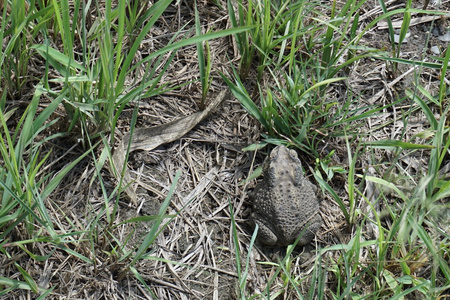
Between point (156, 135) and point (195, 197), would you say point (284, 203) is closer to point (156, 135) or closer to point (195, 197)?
point (195, 197)

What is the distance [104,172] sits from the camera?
11.4ft

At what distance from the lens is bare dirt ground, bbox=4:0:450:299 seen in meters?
3.20

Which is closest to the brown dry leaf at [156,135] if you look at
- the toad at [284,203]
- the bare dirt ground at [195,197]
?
the bare dirt ground at [195,197]

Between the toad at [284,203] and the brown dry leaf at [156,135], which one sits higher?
the brown dry leaf at [156,135]

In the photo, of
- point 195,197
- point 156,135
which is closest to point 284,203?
point 195,197

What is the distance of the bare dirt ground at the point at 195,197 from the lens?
320 cm

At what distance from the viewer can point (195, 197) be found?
11.6 feet

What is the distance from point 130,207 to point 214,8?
5.39 ft

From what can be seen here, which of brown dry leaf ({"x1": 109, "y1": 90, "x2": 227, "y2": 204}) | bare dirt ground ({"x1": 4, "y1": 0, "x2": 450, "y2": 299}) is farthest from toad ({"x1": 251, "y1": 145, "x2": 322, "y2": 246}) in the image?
brown dry leaf ({"x1": 109, "y1": 90, "x2": 227, "y2": 204})

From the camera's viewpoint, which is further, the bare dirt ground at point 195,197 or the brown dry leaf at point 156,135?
the brown dry leaf at point 156,135

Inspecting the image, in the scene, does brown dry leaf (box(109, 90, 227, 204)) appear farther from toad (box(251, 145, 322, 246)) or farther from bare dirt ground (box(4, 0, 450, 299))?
toad (box(251, 145, 322, 246))

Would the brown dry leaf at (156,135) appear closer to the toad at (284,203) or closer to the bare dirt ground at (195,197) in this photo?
the bare dirt ground at (195,197)

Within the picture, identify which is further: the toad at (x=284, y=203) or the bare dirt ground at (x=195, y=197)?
the toad at (x=284, y=203)

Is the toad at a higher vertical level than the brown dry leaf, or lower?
lower
